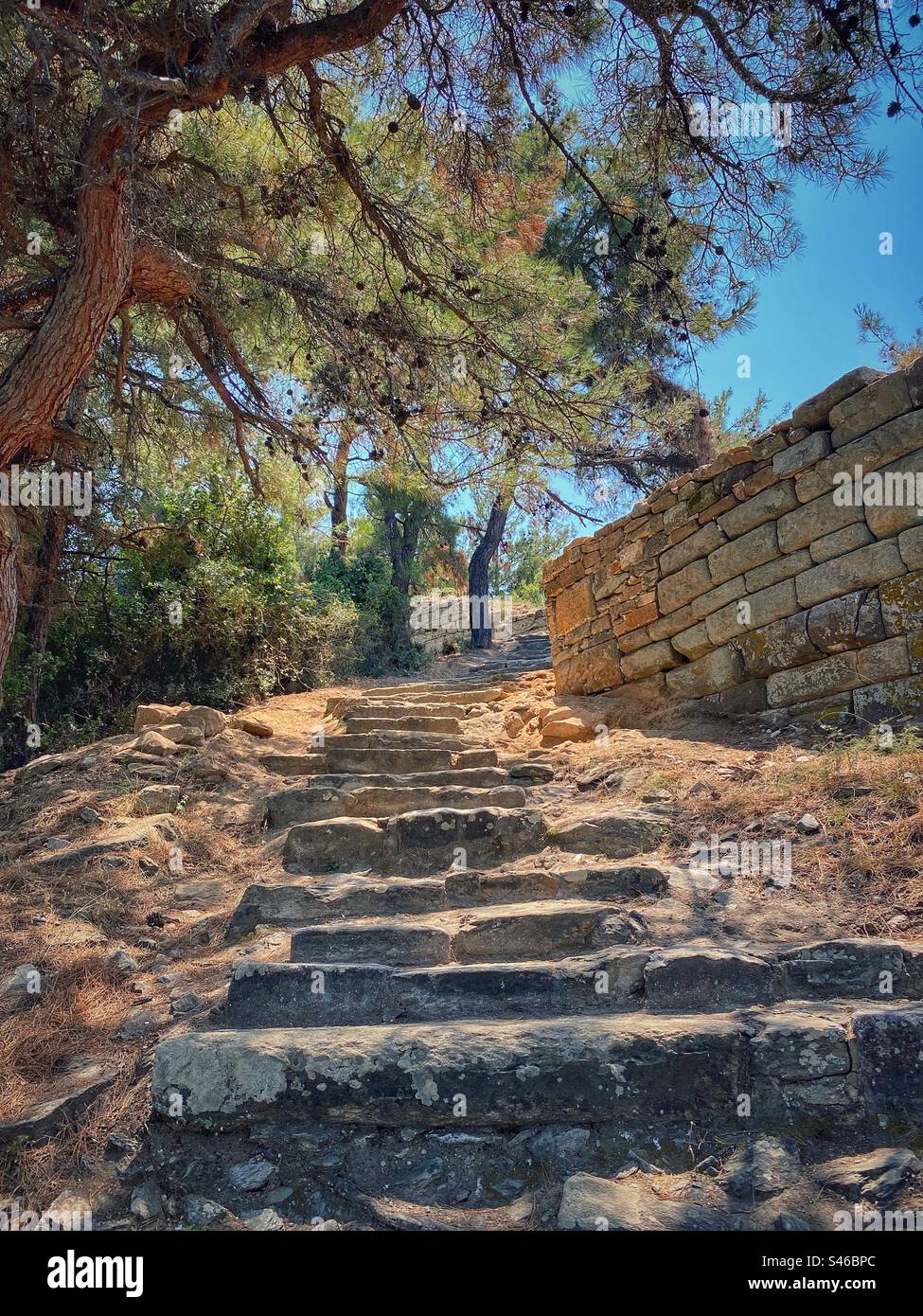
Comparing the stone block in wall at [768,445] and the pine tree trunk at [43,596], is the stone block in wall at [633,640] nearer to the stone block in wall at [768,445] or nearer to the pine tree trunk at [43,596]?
the stone block in wall at [768,445]

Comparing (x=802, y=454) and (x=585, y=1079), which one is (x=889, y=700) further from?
(x=585, y=1079)

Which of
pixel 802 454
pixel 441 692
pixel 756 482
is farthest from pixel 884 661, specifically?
pixel 441 692

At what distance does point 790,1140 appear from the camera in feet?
6.73

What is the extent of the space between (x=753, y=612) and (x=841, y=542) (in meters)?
0.74

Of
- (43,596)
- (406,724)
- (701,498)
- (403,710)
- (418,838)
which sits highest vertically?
(701,498)

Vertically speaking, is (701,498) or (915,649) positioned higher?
(701,498)

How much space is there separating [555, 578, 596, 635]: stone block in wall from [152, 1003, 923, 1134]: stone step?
5.00 metres

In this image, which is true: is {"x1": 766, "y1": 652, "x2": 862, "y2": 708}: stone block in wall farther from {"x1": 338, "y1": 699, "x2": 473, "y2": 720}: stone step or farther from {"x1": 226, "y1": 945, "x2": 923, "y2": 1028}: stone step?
{"x1": 338, "y1": 699, "x2": 473, "y2": 720}: stone step

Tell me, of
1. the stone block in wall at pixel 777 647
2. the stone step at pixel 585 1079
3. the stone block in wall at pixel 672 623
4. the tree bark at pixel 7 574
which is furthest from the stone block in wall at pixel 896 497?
the tree bark at pixel 7 574

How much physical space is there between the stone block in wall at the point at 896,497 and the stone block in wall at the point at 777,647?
0.66m

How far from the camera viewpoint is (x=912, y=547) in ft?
13.0

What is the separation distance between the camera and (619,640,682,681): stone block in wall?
5797 millimetres

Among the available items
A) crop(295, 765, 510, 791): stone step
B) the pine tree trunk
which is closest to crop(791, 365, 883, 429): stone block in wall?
crop(295, 765, 510, 791): stone step
